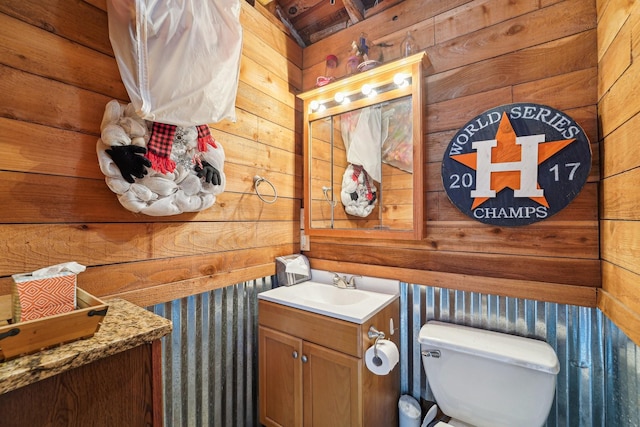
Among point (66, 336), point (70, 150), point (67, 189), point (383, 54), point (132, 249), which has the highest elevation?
point (383, 54)

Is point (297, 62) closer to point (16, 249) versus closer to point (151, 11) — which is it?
point (151, 11)

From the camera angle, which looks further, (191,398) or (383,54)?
(383,54)

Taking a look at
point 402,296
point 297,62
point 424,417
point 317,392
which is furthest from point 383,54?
point 424,417

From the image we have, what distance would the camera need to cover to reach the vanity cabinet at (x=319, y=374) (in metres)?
1.25

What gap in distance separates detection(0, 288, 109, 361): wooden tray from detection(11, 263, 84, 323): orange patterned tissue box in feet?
0.16

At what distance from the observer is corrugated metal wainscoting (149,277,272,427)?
49.6 inches

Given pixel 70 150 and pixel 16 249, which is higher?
pixel 70 150

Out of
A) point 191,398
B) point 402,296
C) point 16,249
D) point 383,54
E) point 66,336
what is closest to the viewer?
point 66,336

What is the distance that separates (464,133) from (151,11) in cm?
139

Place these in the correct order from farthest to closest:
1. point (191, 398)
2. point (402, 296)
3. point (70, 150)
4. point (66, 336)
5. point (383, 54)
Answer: point (383, 54)
point (402, 296)
point (191, 398)
point (70, 150)
point (66, 336)

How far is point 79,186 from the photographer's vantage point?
1.00 metres

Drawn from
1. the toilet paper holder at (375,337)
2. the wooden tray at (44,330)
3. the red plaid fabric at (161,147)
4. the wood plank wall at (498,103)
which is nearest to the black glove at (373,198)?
the wood plank wall at (498,103)

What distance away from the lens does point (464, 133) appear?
138 centimetres

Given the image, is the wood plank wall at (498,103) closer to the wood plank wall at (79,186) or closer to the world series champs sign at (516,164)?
the world series champs sign at (516,164)
